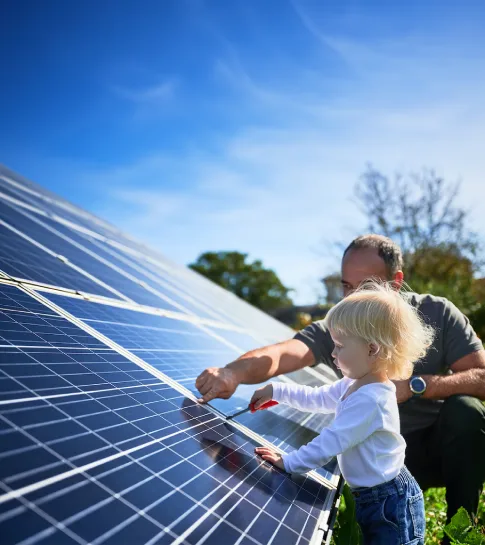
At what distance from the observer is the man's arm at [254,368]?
9.43ft

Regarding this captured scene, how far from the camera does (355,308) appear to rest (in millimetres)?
2512

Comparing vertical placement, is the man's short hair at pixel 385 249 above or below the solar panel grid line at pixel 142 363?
above

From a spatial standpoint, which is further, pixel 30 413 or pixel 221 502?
pixel 221 502

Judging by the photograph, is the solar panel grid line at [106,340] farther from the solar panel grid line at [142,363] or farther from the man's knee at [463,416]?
the man's knee at [463,416]

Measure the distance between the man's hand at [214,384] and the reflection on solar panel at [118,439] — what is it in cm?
7

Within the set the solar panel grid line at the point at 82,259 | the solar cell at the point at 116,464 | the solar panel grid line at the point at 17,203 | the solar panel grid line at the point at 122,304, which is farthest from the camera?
the solar panel grid line at the point at 17,203

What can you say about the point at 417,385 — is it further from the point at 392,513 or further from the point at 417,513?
the point at 392,513

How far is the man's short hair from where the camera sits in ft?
13.1

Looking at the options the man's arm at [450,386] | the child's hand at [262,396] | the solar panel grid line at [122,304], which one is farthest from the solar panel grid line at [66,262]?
the man's arm at [450,386]

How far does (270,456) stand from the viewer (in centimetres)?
237

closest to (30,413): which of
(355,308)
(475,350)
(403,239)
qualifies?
(355,308)

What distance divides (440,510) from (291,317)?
153 ft

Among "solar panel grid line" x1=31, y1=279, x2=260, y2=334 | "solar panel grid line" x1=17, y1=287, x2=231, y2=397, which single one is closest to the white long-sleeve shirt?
"solar panel grid line" x1=17, y1=287, x2=231, y2=397

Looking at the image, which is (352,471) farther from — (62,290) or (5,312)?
(62,290)
